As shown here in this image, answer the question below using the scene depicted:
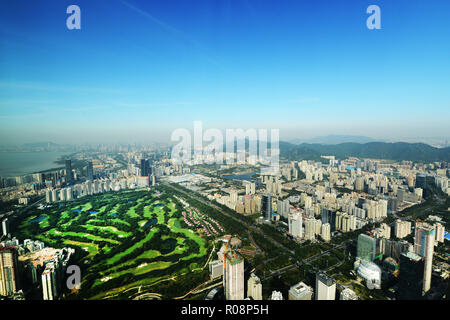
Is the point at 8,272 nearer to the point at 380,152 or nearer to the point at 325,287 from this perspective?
the point at 325,287

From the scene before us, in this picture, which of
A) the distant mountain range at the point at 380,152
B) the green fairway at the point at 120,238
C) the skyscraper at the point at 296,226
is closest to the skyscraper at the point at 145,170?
the green fairway at the point at 120,238

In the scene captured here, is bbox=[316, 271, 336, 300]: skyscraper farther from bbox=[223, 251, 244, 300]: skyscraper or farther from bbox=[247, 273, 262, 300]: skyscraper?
bbox=[223, 251, 244, 300]: skyscraper

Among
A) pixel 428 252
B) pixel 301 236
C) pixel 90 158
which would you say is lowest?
pixel 301 236

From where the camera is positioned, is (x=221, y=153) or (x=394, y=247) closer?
(x=394, y=247)
